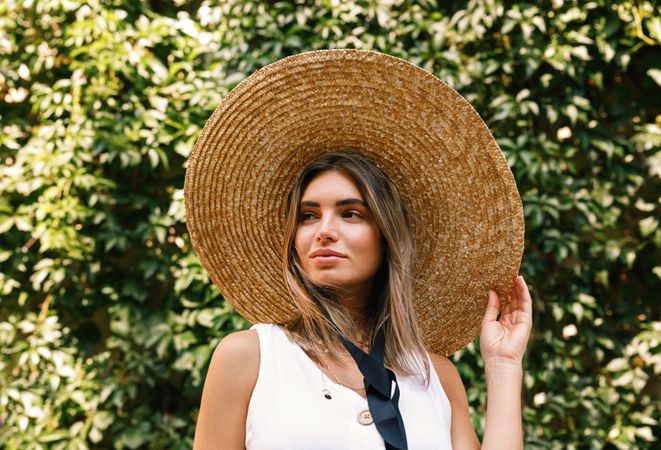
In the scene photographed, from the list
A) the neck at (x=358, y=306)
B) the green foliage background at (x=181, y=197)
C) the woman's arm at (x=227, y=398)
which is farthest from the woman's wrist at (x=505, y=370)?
the green foliage background at (x=181, y=197)

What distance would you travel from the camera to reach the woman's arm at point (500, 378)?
166cm

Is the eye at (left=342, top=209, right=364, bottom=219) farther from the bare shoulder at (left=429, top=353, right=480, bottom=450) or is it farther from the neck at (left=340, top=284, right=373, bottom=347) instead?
the bare shoulder at (left=429, top=353, right=480, bottom=450)

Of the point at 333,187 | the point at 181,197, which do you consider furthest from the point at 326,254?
the point at 181,197

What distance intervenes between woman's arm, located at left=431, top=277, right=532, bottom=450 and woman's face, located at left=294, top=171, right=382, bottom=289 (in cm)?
32

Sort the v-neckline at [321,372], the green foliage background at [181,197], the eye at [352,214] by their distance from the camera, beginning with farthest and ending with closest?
the green foliage background at [181,197], the eye at [352,214], the v-neckline at [321,372]

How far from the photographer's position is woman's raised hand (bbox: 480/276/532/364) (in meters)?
1.72

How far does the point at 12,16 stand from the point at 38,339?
1534 millimetres

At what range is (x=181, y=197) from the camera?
321 cm

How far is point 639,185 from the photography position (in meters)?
3.26

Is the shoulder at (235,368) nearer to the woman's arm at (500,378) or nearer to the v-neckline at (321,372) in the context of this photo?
the v-neckline at (321,372)

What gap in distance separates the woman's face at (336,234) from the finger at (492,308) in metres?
0.30

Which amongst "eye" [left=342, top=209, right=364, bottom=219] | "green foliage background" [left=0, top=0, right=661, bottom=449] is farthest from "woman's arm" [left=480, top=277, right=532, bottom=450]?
"green foliage background" [left=0, top=0, right=661, bottom=449]

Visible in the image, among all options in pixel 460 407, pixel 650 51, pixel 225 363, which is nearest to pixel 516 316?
pixel 460 407

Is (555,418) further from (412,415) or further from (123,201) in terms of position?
(123,201)
